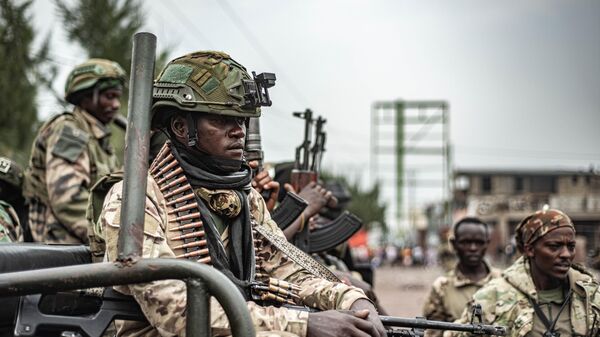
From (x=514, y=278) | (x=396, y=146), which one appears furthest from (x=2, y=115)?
(x=396, y=146)

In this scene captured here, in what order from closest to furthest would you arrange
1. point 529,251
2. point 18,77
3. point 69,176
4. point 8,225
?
1. point 8,225
2. point 529,251
3. point 69,176
4. point 18,77

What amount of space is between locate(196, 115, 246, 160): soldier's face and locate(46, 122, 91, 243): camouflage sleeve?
8.61 feet

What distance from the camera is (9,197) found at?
5.81 m

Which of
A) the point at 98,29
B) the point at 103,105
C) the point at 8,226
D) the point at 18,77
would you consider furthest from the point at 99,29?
the point at 8,226

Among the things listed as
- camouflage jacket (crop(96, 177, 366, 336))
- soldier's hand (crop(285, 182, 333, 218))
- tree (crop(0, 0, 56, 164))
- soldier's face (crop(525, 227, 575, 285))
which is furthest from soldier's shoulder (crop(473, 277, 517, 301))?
tree (crop(0, 0, 56, 164))

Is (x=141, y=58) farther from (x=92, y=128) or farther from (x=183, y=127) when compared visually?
(x=92, y=128)

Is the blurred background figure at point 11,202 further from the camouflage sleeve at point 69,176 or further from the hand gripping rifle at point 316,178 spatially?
the hand gripping rifle at point 316,178

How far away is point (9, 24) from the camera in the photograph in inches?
715

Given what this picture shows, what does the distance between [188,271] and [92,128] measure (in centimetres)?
443

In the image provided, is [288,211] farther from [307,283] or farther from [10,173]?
[10,173]

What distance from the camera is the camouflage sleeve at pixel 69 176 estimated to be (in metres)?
6.02

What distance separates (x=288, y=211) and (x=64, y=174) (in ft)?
5.83

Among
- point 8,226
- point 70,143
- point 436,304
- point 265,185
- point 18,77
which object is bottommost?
point 436,304

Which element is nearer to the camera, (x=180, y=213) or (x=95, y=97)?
(x=180, y=213)
